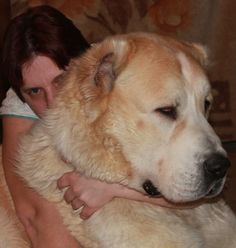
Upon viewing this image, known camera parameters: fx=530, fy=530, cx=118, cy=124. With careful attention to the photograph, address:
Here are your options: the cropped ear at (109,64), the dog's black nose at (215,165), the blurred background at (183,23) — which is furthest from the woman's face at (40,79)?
the blurred background at (183,23)

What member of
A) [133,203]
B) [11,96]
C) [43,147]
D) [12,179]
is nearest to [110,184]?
[133,203]

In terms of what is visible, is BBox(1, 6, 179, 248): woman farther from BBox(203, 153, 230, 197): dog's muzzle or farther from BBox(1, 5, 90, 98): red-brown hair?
BBox(203, 153, 230, 197): dog's muzzle

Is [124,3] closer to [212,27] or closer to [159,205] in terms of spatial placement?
[212,27]

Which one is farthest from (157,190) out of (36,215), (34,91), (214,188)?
(34,91)

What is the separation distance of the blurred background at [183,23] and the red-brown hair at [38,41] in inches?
35.9

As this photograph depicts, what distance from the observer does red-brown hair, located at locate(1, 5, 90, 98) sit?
1.94 meters

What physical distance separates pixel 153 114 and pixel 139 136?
8cm

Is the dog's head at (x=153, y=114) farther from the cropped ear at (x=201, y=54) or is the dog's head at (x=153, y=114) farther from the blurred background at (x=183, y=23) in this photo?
the blurred background at (x=183, y=23)

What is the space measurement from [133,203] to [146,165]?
0.13 meters

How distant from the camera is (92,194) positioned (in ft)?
5.33

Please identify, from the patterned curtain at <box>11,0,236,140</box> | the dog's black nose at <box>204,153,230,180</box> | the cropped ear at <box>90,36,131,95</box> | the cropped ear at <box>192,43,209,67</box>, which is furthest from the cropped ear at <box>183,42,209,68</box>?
the patterned curtain at <box>11,0,236,140</box>

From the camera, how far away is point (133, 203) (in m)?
1.61

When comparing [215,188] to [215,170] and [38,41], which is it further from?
[38,41]

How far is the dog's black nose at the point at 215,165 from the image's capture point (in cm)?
149
